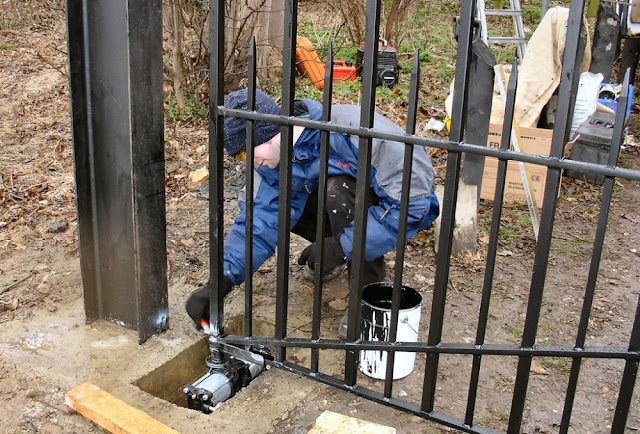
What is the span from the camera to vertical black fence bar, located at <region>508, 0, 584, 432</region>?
1893 mm

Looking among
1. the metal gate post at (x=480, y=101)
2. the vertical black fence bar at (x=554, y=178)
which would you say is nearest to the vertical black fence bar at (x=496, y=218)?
the vertical black fence bar at (x=554, y=178)

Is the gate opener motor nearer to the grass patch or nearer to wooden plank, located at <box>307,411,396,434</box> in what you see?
wooden plank, located at <box>307,411,396,434</box>

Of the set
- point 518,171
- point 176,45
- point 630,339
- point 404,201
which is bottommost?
point 518,171

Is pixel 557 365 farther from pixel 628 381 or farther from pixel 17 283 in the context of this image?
pixel 17 283

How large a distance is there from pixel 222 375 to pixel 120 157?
3.70 feet

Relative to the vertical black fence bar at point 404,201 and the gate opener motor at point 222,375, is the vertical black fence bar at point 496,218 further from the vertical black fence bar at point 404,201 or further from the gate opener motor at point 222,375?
the gate opener motor at point 222,375

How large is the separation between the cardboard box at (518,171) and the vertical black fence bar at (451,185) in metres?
3.20

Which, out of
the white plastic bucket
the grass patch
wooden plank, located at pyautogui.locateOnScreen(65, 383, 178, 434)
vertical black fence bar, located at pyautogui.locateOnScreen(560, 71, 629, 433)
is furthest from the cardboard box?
wooden plank, located at pyautogui.locateOnScreen(65, 383, 178, 434)

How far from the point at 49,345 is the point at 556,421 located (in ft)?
7.88

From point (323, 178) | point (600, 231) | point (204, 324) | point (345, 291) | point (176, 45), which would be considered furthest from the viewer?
point (176, 45)

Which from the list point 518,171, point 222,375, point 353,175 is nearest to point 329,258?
point 353,175

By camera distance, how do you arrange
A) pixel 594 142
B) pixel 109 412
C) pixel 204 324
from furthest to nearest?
pixel 594 142 → pixel 204 324 → pixel 109 412

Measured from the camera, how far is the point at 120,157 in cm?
301

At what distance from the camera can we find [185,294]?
3.66 metres
